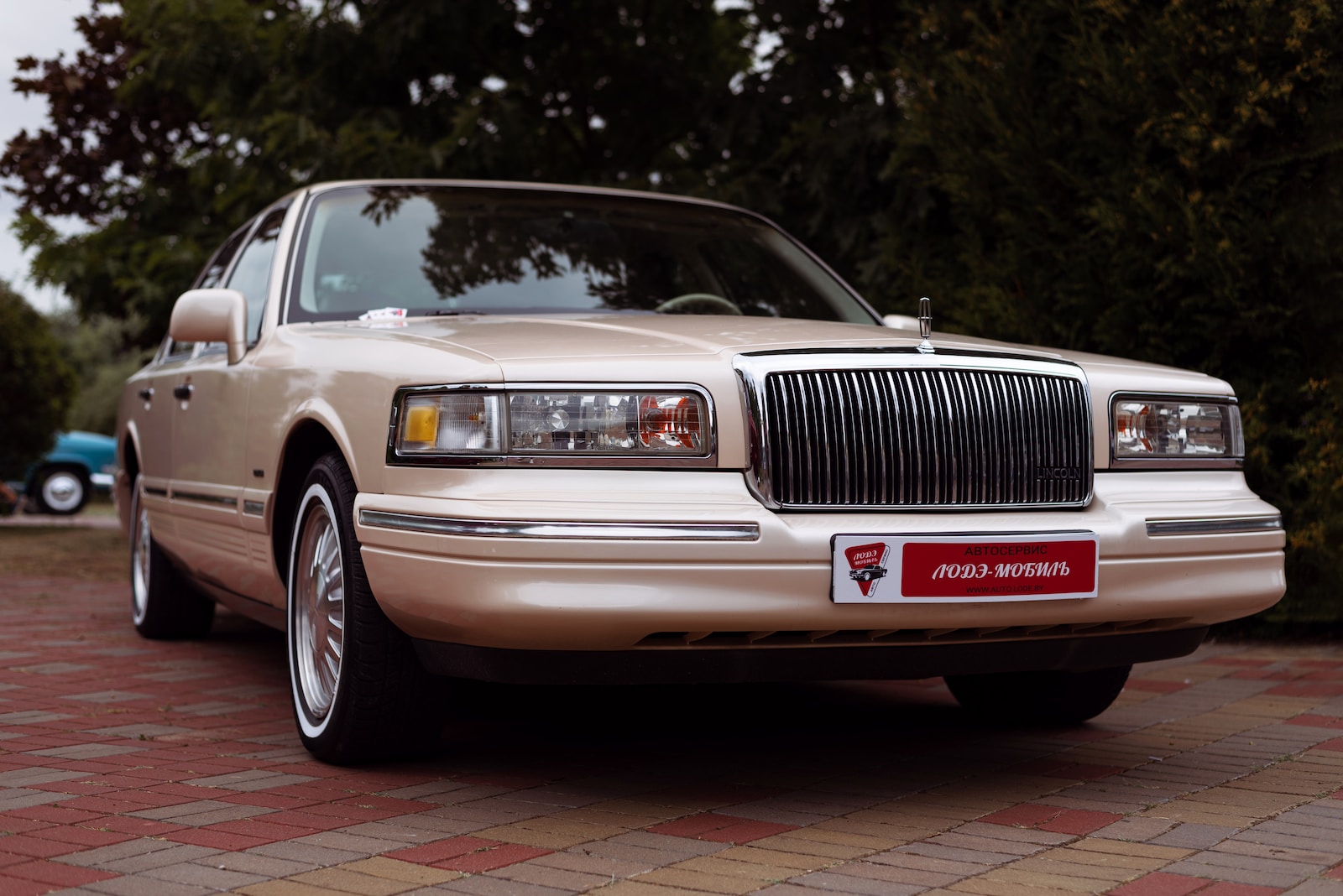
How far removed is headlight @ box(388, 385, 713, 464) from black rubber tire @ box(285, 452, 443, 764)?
21.2 inches

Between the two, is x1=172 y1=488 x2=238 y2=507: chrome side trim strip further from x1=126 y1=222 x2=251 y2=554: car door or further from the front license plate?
the front license plate

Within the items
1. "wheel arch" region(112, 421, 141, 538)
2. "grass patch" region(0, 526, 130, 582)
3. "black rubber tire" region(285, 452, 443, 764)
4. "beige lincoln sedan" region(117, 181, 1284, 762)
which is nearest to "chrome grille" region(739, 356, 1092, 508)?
"beige lincoln sedan" region(117, 181, 1284, 762)

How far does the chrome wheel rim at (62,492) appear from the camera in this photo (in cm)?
2116

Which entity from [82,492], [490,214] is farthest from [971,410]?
[82,492]

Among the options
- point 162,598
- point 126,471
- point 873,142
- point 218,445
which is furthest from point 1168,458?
point 126,471

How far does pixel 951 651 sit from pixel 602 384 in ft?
3.38

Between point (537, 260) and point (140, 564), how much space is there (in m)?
2.95

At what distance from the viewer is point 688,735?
4.47 meters

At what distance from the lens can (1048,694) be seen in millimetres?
4664

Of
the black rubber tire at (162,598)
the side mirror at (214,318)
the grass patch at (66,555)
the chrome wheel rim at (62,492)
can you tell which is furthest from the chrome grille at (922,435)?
the chrome wheel rim at (62,492)

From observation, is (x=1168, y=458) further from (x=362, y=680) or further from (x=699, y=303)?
(x=362, y=680)

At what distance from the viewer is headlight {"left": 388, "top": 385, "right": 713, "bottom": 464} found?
331 cm

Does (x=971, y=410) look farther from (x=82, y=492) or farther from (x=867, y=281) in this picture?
(x=82, y=492)

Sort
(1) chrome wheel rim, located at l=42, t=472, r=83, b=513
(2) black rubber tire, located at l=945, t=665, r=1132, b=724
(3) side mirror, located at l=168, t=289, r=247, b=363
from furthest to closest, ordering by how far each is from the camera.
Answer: (1) chrome wheel rim, located at l=42, t=472, r=83, b=513
(3) side mirror, located at l=168, t=289, r=247, b=363
(2) black rubber tire, located at l=945, t=665, r=1132, b=724
